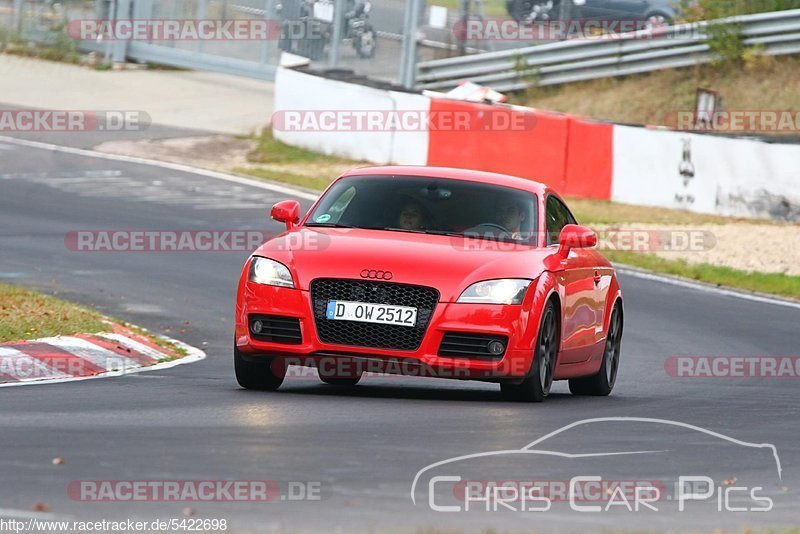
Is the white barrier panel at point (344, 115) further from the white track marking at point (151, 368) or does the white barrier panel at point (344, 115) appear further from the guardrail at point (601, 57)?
the white track marking at point (151, 368)

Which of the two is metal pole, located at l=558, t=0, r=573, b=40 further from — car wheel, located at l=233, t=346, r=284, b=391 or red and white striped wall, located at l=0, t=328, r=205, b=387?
car wheel, located at l=233, t=346, r=284, b=391

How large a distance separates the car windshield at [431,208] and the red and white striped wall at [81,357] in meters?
1.92

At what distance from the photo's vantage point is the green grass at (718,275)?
19688 mm

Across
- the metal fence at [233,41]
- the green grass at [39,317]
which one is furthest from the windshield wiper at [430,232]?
the metal fence at [233,41]

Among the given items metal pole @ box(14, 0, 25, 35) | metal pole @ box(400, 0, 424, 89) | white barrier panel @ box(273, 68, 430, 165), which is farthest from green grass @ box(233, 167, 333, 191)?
metal pole @ box(14, 0, 25, 35)

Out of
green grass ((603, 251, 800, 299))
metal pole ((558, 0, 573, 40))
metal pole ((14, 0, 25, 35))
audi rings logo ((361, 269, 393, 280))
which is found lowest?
green grass ((603, 251, 800, 299))

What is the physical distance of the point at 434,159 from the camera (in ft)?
87.9

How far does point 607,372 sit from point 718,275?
28.4ft

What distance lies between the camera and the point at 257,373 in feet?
34.2

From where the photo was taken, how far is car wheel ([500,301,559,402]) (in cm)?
1009

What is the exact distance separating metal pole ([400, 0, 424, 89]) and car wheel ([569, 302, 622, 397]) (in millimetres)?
20396

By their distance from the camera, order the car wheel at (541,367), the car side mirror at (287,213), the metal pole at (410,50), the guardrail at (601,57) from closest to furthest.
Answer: the car wheel at (541,367), the car side mirror at (287,213), the guardrail at (601,57), the metal pole at (410,50)

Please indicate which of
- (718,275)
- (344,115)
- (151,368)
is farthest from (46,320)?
(344,115)

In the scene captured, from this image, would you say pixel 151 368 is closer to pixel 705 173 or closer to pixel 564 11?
pixel 705 173
